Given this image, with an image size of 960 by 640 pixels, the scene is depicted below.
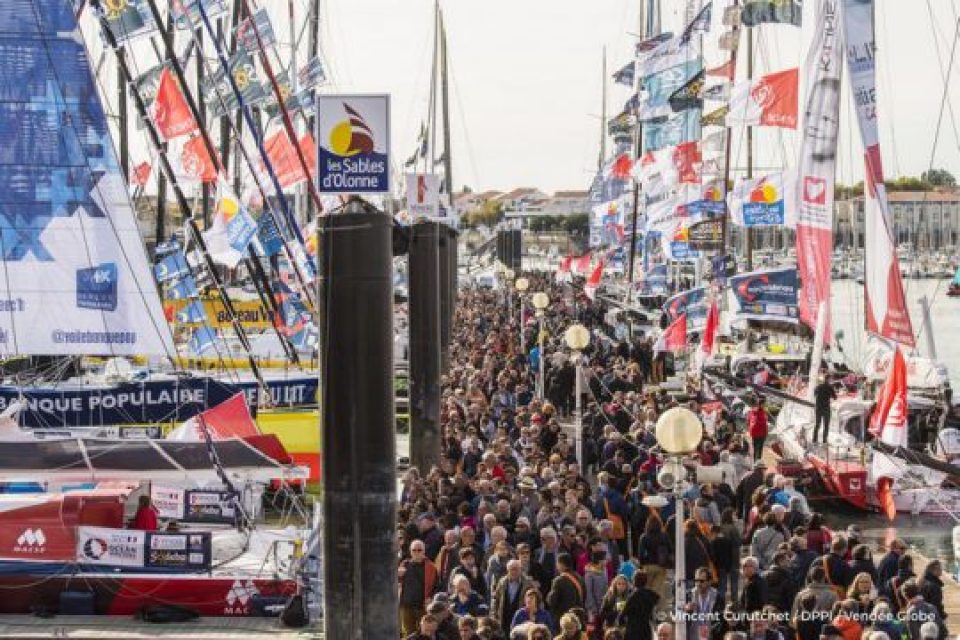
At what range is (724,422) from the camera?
25.1 meters

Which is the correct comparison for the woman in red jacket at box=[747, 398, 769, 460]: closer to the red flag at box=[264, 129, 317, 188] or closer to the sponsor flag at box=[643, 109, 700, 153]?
the red flag at box=[264, 129, 317, 188]

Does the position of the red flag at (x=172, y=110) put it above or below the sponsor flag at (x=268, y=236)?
above

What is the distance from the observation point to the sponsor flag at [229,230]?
2431 centimetres

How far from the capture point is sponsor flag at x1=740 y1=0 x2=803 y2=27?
106 feet

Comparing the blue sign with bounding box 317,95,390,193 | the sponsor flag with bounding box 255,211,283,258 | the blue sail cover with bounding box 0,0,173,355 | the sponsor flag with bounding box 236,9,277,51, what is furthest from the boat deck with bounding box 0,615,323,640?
the sponsor flag with bounding box 236,9,277,51

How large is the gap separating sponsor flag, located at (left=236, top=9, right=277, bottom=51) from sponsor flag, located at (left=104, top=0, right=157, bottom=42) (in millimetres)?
7563

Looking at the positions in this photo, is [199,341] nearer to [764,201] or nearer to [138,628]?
[764,201]

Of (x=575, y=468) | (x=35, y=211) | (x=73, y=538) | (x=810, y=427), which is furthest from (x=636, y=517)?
(x=810, y=427)

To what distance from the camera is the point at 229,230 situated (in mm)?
24547

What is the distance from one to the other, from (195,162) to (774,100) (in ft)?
36.1

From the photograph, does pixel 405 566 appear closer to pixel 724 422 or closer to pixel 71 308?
pixel 71 308

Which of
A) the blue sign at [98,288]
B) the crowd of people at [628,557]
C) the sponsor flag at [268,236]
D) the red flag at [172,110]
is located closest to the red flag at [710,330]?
the crowd of people at [628,557]

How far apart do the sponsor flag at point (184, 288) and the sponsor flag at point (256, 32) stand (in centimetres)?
609

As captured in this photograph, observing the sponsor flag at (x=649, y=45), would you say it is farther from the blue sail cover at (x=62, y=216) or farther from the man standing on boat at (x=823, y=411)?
the blue sail cover at (x=62, y=216)
